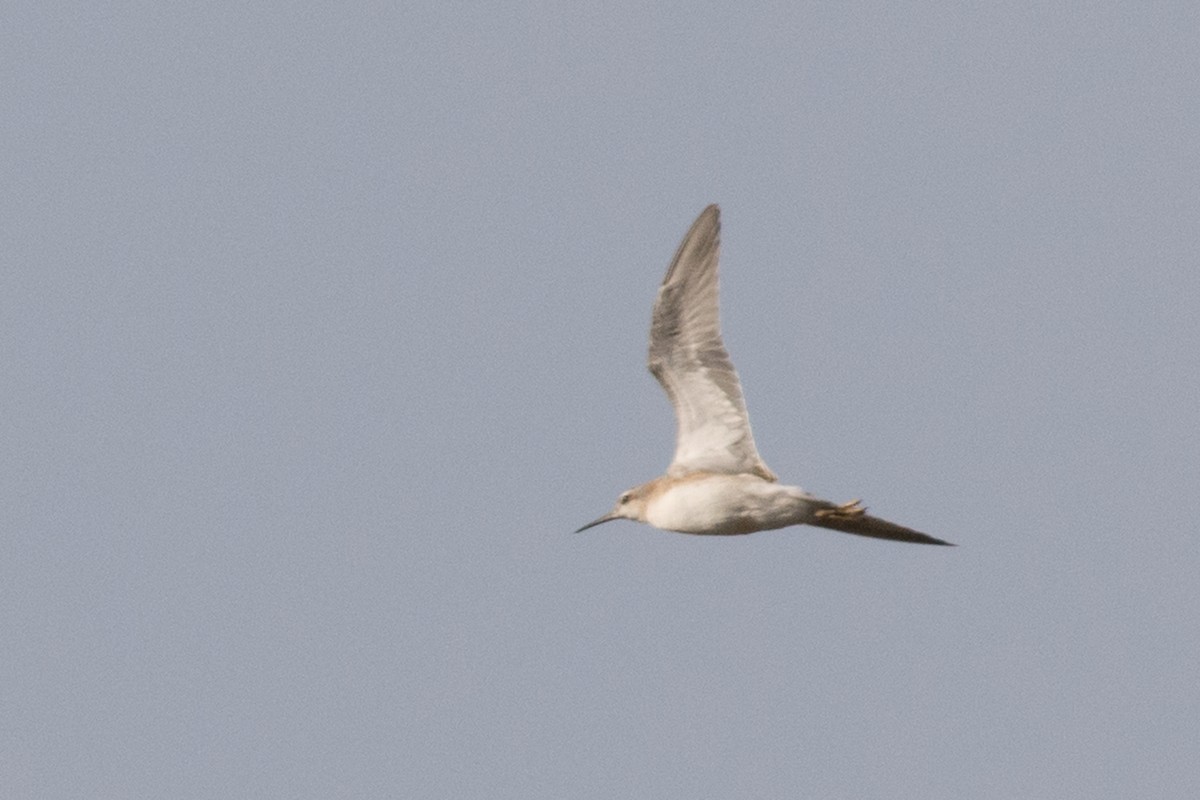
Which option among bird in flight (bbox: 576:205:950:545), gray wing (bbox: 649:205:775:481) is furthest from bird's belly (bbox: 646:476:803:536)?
gray wing (bbox: 649:205:775:481)

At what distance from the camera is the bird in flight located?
2547 centimetres

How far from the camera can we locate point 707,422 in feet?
85.5

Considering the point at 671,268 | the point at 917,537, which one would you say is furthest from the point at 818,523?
the point at 671,268

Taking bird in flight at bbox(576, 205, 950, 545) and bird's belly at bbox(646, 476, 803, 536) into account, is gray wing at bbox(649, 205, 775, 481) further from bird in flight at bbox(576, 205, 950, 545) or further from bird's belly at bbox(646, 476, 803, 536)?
bird's belly at bbox(646, 476, 803, 536)

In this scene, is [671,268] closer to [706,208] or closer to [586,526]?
[706,208]

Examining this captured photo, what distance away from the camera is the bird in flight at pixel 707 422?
25469 mm

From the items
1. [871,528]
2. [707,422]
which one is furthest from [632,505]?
[871,528]

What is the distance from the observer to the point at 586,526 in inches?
1119

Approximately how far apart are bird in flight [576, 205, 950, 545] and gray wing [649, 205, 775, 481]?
0.04ft

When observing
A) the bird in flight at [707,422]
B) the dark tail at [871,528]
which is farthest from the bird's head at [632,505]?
the dark tail at [871,528]

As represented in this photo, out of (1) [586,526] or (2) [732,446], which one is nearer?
(2) [732,446]

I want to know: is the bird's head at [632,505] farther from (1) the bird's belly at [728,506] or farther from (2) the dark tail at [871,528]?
(2) the dark tail at [871,528]

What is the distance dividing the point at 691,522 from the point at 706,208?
12.1ft

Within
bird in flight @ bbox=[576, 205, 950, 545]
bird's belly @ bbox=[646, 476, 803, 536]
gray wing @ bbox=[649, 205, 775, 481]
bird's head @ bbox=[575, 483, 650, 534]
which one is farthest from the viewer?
bird's head @ bbox=[575, 483, 650, 534]
